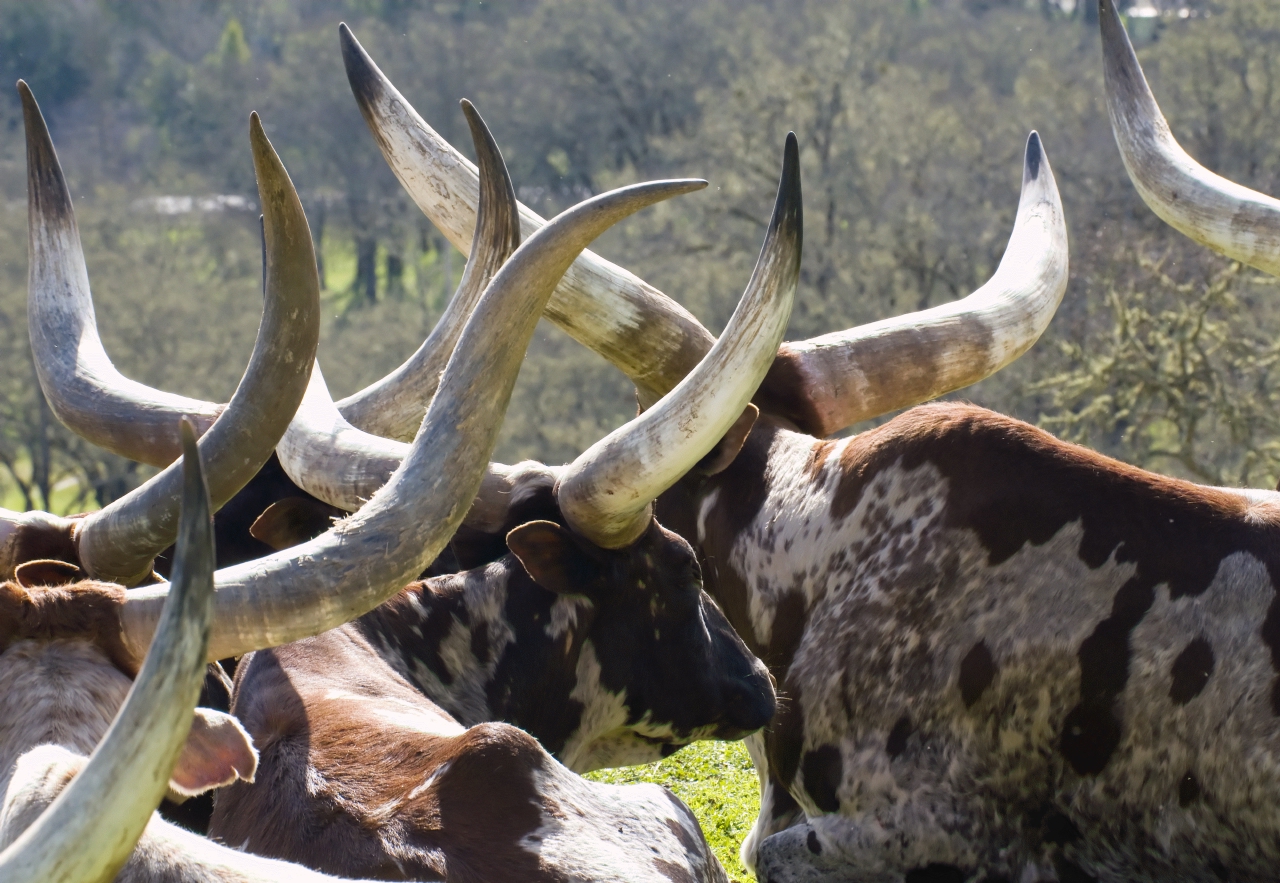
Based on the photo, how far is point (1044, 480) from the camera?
3.50 m

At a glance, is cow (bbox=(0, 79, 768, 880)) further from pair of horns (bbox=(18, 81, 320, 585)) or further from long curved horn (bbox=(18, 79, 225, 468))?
long curved horn (bbox=(18, 79, 225, 468))

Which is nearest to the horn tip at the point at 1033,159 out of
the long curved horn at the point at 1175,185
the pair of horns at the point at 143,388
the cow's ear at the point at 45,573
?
the long curved horn at the point at 1175,185

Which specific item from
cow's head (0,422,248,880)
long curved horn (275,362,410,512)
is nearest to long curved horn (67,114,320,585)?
Result: cow's head (0,422,248,880)

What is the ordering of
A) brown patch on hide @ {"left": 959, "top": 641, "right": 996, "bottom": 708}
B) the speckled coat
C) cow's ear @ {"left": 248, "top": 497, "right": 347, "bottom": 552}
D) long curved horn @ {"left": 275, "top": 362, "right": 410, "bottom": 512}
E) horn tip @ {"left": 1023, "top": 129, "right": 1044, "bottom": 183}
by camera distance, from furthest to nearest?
horn tip @ {"left": 1023, "top": 129, "right": 1044, "bottom": 183}, cow's ear @ {"left": 248, "top": 497, "right": 347, "bottom": 552}, long curved horn @ {"left": 275, "top": 362, "right": 410, "bottom": 512}, brown patch on hide @ {"left": 959, "top": 641, "right": 996, "bottom": 708}, the speckled coat

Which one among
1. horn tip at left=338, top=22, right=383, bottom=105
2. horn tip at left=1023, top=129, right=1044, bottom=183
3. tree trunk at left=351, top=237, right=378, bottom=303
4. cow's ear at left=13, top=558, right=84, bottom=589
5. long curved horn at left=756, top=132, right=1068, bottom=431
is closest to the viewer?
cow's ear at left=13, top=558, right=84, bottom=589

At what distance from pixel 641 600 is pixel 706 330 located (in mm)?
931

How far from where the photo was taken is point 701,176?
2900 centimetres

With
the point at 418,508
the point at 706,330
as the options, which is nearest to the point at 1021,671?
the point at 706,330

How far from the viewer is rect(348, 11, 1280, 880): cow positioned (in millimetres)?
3223

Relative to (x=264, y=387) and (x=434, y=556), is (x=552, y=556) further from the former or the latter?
(x=264, y=387)

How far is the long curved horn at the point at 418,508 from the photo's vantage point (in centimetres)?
251

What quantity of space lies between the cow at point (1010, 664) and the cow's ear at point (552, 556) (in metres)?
0.61

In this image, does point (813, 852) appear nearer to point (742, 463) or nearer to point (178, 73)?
point (742, 463)

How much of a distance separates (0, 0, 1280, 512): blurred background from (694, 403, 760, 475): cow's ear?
40.8 feet
